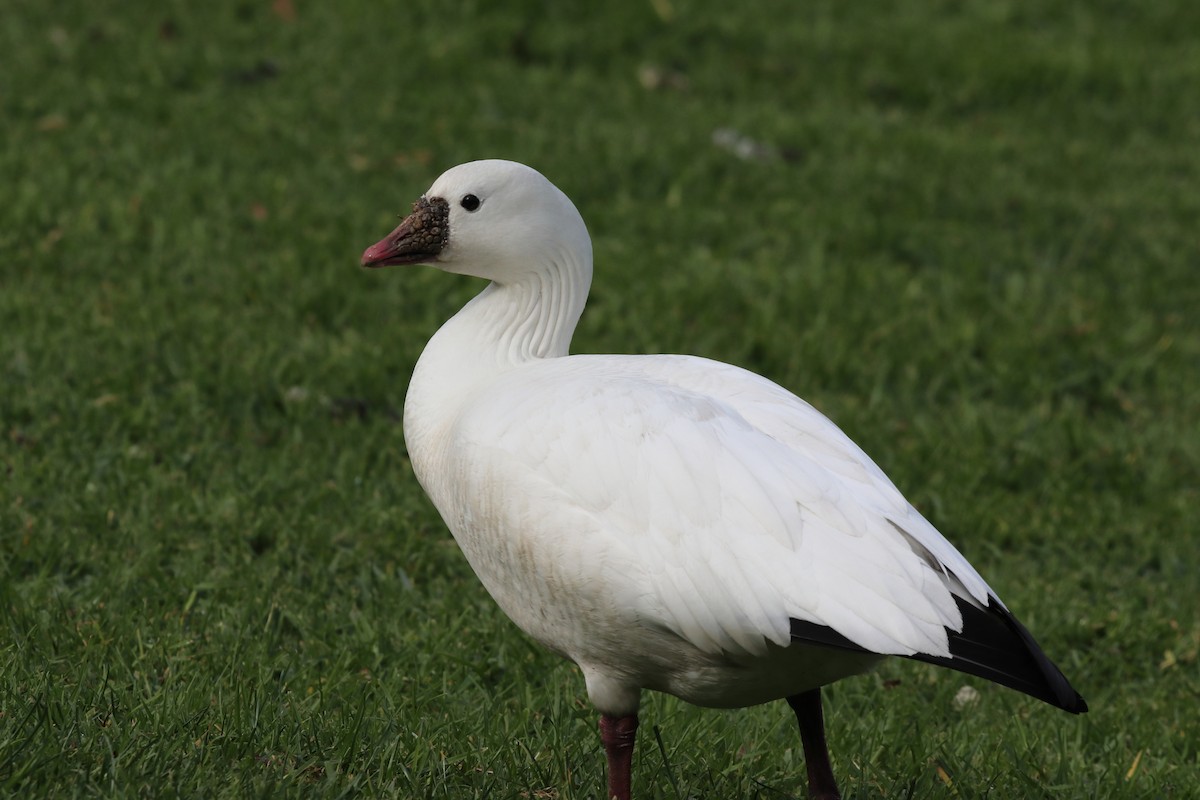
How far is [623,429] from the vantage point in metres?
3.15

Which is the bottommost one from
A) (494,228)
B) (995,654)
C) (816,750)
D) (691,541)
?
(816,750)

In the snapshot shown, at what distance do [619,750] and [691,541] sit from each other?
1.89ft

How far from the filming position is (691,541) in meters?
3.00

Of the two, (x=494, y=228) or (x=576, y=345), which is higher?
(x=494, y=228)

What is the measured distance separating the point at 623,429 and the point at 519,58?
614 cm

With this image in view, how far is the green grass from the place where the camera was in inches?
147

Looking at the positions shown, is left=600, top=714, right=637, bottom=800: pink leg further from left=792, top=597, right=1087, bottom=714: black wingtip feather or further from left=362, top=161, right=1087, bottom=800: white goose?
left=792, top=597, right=1087, bottom=714: black wingtip feather

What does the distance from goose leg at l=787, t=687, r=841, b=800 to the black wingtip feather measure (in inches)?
22.5

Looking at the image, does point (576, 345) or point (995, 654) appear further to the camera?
point (576, 345)

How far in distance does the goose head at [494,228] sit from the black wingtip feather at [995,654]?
123cm

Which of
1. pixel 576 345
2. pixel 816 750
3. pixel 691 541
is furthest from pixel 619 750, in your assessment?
pixel 576 345

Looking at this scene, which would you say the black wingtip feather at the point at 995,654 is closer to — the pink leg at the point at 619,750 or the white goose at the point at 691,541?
the white goose at the point at 691,541

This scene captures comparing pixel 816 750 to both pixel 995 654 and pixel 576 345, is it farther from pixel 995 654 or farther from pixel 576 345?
pixel 576 345

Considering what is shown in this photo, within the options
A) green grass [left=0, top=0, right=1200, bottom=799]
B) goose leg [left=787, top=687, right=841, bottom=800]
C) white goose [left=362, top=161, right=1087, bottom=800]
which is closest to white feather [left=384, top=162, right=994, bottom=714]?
white goose [left=362, top=161, right=1087, bottom=800]
